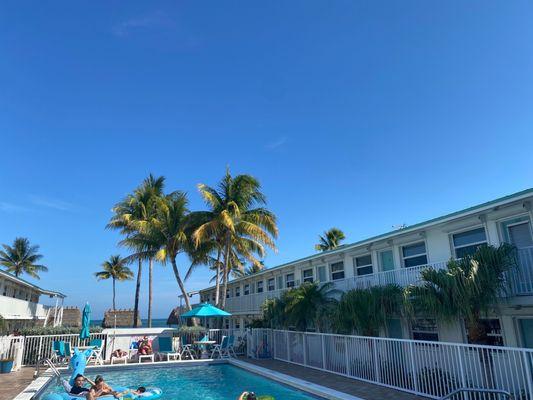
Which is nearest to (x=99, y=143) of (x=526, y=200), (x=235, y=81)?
(x=235, y=81)

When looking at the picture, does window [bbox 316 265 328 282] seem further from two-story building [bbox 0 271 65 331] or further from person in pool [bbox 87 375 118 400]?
two-story building [bbox 0 271 65 331]

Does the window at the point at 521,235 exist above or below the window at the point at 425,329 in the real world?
above

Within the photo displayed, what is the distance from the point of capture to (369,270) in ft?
57.6

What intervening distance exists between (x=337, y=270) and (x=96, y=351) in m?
12.2

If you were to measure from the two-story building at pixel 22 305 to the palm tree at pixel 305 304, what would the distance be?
1583 cm

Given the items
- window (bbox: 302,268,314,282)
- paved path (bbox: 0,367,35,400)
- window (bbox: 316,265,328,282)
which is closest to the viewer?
paved path (bbox: 0,367,35,400)

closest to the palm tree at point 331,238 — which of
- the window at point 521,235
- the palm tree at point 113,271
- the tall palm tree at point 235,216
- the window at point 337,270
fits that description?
the tall palm tree at point 235,216

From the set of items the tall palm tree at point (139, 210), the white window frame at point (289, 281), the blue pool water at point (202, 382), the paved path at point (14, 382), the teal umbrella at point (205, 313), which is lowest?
the blue pool water at point (202, 382)

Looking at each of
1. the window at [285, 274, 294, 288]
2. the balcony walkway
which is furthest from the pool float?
the window at [285, 274, 294, 288]

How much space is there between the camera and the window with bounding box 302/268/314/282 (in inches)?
871

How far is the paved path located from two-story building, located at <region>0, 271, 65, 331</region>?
298 inches

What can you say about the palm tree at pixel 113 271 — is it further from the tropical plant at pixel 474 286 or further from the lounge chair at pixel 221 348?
the tropical plant at pixel 474 286

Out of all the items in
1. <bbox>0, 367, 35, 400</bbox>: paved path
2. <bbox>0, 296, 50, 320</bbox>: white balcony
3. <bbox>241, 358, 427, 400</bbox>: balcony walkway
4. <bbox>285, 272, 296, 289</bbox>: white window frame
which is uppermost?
<bbox>285, 272, 296, 289</bbox>: white window frame

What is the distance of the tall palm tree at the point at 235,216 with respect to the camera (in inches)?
969
